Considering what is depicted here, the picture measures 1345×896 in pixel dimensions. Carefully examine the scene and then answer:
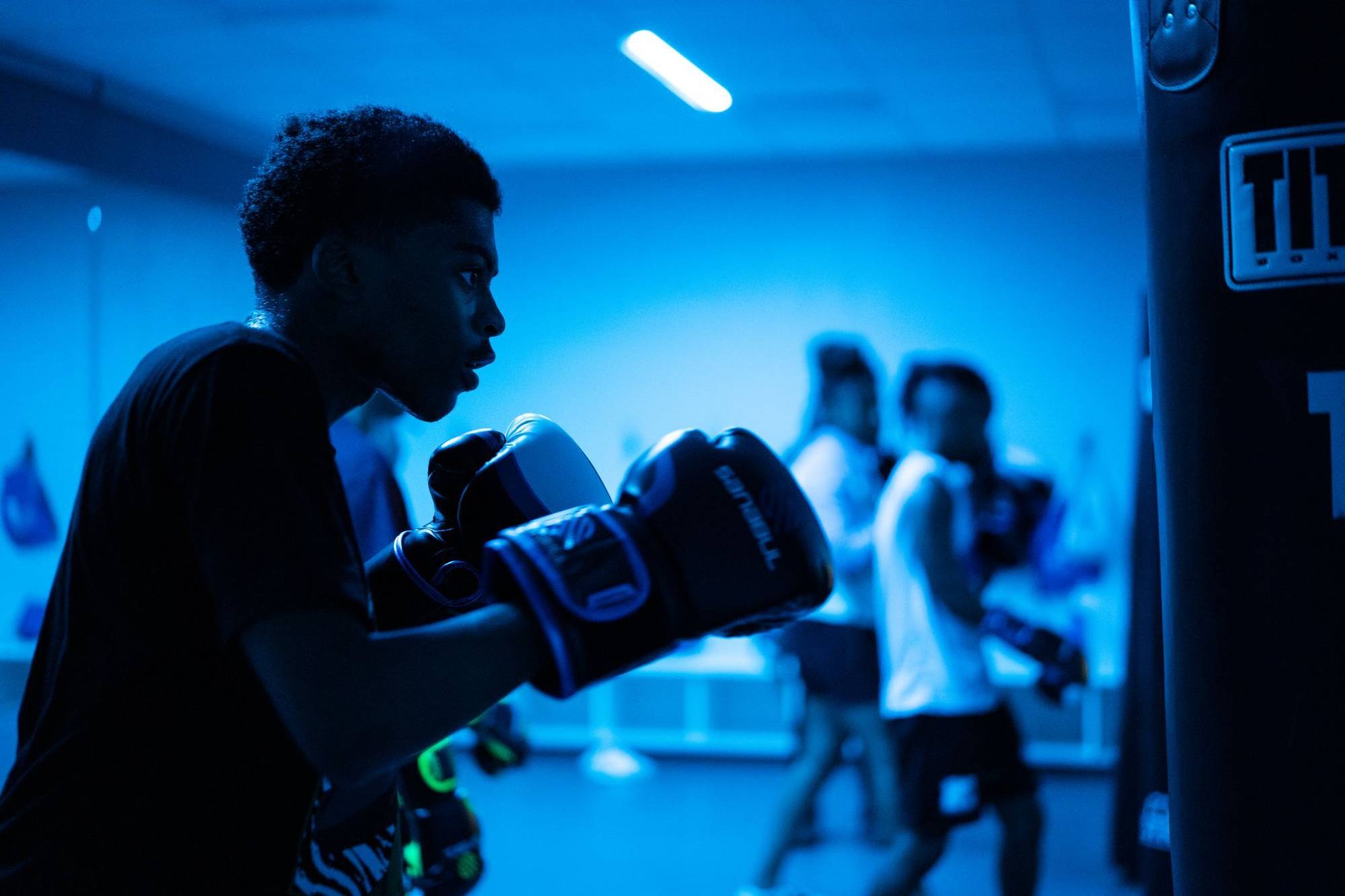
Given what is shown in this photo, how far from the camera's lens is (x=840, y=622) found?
145 inches

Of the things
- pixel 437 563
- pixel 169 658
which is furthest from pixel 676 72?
pixel 169 658

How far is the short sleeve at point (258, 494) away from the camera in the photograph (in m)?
0.81

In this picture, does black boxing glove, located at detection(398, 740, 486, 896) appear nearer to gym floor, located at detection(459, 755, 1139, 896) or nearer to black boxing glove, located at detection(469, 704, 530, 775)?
black boxing glove, located at detection(469, 704, 530, 775)

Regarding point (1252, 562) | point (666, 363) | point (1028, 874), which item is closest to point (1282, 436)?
point (1252, 562)

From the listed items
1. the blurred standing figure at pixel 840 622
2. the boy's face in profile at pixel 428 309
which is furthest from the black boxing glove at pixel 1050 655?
the boy's face in profile at pixel 428 309

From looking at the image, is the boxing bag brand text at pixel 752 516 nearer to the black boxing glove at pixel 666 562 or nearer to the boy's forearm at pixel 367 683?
the black boxing glove at pixel 666 562

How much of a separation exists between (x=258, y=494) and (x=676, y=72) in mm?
3858

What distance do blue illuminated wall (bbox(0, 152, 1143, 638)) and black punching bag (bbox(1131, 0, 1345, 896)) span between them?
14.8 feet

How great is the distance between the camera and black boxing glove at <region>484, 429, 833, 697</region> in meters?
0.90

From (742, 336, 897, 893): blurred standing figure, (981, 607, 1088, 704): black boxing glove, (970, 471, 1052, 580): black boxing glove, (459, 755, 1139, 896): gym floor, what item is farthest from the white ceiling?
(459, 755, 1139, 896): gym floor

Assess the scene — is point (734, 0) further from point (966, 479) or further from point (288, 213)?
point (288, 213)

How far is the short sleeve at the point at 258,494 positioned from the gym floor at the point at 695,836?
3.00 m

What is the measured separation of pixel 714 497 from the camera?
1.01 m

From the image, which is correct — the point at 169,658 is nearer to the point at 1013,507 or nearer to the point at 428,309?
the point at 428,309
